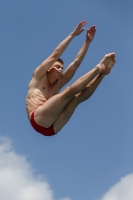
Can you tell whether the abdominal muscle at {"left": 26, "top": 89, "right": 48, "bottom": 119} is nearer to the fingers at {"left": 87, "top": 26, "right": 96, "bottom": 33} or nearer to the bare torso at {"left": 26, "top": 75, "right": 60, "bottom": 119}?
the bare torso at {"left": 26, "top": 75, "right": 60, "bottom": 119}

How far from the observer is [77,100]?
7410 millimetres

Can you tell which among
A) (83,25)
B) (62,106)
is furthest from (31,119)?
(83,25)

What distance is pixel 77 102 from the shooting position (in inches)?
293

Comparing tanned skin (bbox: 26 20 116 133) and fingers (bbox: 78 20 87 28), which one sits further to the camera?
fingers (bbox: 78 20 87 28)

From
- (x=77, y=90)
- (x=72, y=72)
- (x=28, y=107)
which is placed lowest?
(x=77, y=90)

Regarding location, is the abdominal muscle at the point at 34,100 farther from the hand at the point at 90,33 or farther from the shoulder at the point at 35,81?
the hand at the point at 90,33

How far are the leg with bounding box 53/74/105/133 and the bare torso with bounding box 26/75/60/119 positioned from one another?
0.61 meters

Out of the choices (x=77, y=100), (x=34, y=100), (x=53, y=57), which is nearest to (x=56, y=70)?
(x=53, y=57)

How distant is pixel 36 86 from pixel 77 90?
55.9 inches

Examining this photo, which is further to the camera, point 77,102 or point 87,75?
point 77,102

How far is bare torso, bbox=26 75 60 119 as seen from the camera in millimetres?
7932

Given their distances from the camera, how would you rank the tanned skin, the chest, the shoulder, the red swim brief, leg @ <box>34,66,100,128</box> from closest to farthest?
leg @ <box>34,66,100,128</box>, the tanned skin, the red swim brief, the shoulder, the chest

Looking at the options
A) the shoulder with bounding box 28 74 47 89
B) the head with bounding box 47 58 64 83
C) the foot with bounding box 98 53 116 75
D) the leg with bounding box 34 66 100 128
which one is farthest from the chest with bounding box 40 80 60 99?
the foot with bounding box 98 53 116 75

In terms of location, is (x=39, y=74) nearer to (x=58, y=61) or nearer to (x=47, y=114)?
(x=58, y=61)
